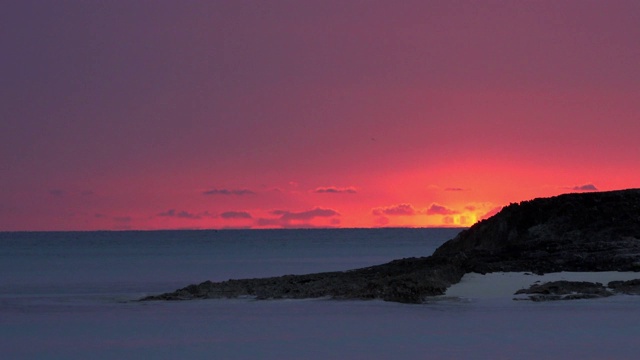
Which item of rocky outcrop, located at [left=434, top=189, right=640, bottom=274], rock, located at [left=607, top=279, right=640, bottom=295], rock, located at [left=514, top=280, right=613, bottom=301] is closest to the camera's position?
rock, located at [left=514, top=280, right=613, bottom=301]

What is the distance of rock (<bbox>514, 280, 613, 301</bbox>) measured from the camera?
33719mm

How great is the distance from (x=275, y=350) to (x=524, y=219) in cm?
2208

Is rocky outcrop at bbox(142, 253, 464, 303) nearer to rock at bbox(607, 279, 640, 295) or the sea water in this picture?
the sea water

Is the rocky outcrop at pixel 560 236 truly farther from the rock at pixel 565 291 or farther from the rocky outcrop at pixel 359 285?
the rock at pixel 565 291

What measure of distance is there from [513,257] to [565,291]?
503cm

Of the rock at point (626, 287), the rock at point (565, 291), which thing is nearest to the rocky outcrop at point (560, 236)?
the rock at point (626, 287)

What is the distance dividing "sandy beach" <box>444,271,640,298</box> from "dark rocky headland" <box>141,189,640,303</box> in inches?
16.6

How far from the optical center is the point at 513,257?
Result: 39.3m

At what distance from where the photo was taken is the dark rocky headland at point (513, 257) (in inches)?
1442

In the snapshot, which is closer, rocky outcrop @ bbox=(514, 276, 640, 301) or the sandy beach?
rocky outcrop @ bbox=(514, 276, 640, 301)

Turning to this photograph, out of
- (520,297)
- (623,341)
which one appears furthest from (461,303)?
(623,341)

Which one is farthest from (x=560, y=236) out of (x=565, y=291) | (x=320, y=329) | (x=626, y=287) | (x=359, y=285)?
(x=320, y=329)

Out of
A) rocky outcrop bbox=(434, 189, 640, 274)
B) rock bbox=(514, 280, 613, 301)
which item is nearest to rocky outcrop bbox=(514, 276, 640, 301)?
rock bbox=(514, 280, 613, 301)

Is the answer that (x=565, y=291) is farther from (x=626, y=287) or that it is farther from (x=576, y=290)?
(x=626, y=287)
